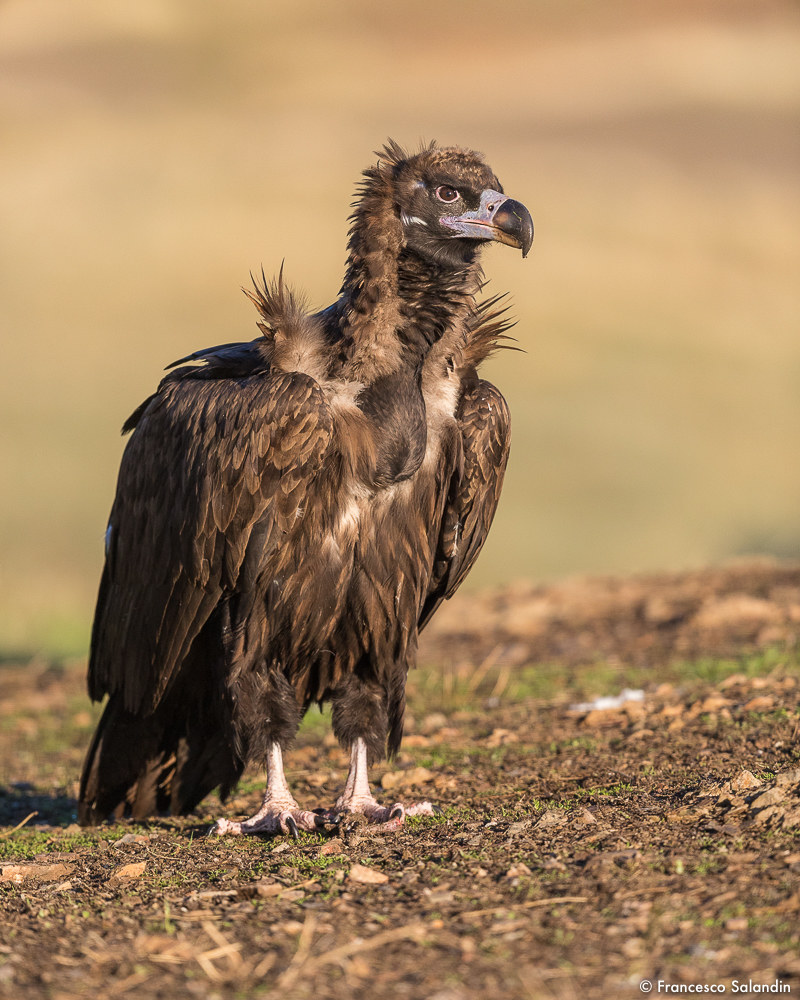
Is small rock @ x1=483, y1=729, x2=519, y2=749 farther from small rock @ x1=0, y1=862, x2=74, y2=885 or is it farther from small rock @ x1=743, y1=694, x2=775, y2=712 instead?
small rock @ x1=0, y1=862, x2=74, y2=885

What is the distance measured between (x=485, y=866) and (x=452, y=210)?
9.20ft

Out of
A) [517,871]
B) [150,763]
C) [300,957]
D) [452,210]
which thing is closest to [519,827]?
[517,871]

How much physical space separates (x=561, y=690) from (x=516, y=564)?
9295 mm

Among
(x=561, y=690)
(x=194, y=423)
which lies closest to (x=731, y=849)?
(x=194, y=423)

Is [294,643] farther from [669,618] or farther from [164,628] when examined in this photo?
[669,618]

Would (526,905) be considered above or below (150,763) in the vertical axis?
above

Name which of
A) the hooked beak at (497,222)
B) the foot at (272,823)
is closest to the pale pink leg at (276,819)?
the foot at (272,823)

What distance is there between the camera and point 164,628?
18.3ft

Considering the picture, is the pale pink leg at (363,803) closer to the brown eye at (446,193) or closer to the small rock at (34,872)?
the small rock at (34,872)

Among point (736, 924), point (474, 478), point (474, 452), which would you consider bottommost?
point (736, 924)

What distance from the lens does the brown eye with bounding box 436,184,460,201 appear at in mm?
5629

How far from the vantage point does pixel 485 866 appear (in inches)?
163

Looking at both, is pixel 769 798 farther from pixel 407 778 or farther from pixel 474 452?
pixel 407 778

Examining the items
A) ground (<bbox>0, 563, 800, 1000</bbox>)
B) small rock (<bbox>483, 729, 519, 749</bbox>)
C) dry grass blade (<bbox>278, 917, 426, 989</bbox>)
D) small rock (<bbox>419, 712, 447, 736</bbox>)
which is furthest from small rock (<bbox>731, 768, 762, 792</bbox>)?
small rock (<bbox>419, 712, 447, 736</bbox>)
